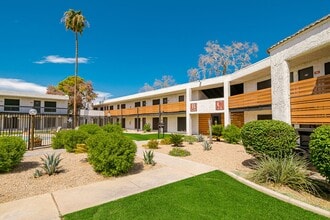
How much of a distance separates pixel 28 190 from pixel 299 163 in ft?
25.6

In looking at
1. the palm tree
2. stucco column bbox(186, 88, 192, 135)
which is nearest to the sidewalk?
stucco column bbox(186, 88, 192, 135)

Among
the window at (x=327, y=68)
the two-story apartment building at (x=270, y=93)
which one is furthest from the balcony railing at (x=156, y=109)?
the window at (x=327, y=68)

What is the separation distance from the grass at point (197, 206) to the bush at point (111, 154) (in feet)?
6.40

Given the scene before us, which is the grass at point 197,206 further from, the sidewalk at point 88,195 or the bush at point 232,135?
the bush at point 232,135

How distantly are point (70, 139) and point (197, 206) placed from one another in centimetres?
946

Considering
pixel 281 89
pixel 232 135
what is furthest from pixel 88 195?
pixel 232 135

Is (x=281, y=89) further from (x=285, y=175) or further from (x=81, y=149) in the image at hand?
(x=81, y=149)

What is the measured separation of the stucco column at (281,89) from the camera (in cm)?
1034

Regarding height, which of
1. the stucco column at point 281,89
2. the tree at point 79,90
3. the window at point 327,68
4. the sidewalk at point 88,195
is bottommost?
the sidewalk at point 88,195

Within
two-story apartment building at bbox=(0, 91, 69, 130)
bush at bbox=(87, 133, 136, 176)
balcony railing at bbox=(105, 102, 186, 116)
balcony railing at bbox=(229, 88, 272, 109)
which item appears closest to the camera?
bush at bbox=(87, 133, 136, 176)

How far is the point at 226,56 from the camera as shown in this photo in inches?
1594

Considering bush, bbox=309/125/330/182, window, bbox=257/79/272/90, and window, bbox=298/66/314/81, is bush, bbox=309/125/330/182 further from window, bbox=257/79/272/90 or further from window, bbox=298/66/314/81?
window, bbox=257/79/272/90

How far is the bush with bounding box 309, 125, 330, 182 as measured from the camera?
5254 millimetres

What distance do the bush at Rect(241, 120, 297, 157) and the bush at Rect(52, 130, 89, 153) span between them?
8.97 m
